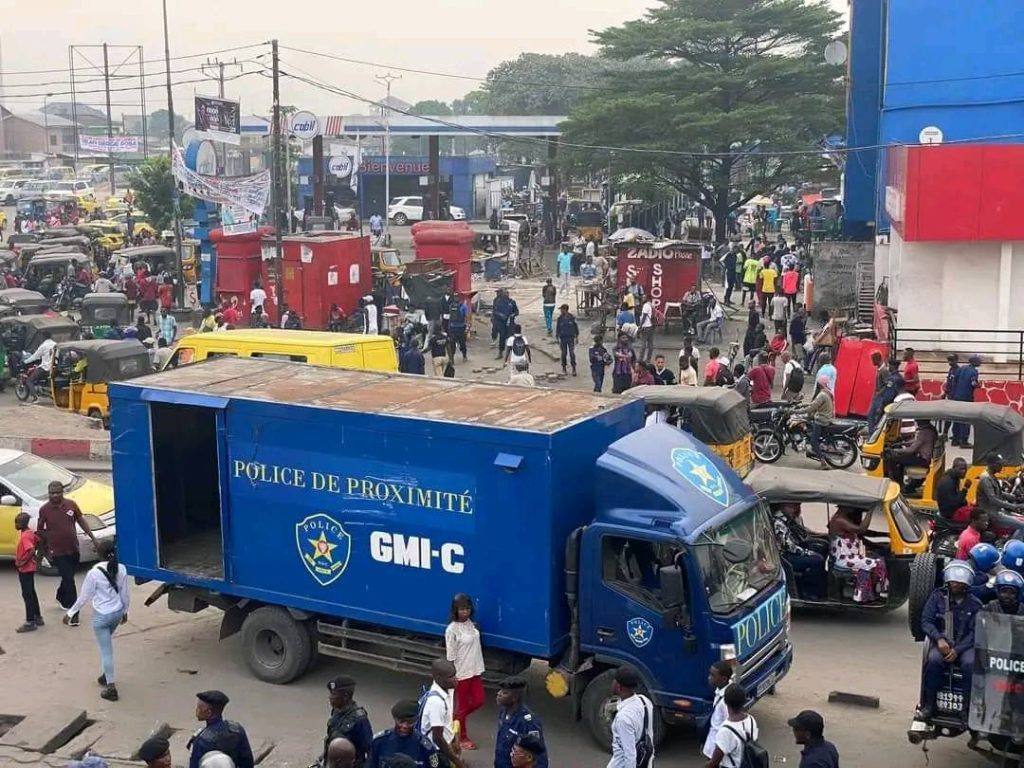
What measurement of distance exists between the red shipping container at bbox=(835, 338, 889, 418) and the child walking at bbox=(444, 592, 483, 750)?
500 inches

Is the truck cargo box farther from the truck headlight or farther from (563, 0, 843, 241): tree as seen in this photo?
(563, 0, 843, 241): tree

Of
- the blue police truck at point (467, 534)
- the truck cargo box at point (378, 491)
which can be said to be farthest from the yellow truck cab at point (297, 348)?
the blue police truck at point (467, 534)

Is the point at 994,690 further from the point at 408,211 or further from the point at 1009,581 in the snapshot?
the point at 408,211

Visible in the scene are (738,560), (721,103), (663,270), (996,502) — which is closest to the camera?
(738,560)

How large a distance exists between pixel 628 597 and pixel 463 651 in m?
1.27

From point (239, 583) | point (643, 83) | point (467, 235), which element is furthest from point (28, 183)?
point (239, 583)

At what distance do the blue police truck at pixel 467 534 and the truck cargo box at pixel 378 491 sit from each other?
2 cm

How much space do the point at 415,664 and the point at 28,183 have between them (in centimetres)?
7717

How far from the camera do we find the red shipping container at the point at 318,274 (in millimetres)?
29438

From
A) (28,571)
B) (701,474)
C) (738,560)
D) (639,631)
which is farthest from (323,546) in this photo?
(28,571)

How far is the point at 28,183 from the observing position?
80.4m

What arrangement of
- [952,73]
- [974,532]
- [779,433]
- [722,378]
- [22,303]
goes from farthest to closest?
1. [952,73]
2. [22,303]
3. [722,378]
4. [779,433]
5. [974,532]

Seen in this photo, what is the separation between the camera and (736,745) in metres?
7.61

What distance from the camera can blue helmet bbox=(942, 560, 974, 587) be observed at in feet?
28.1
